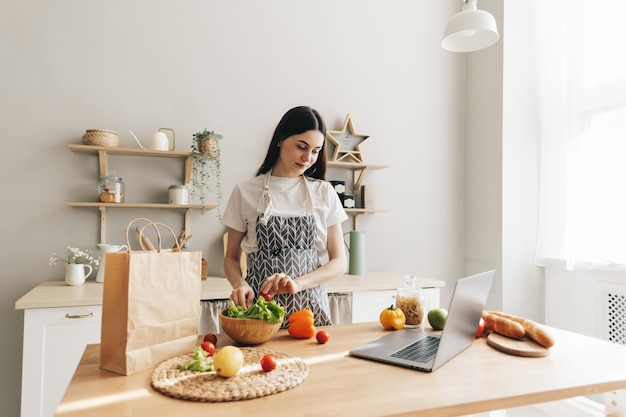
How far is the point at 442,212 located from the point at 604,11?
1732mm

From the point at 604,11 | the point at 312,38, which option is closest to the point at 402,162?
the point at 312,38

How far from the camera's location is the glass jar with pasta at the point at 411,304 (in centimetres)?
157

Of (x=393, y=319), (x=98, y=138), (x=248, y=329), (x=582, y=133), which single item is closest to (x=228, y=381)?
(x=248, y=329)

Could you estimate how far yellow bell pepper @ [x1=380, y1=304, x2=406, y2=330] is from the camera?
1521 millimetres

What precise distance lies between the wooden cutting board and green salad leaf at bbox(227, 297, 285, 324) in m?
0.66

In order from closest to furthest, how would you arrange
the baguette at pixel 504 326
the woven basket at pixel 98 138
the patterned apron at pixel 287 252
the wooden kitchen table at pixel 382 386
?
the wooden kitchen table at pixel 382 386, the baguette at pixel 504 326, the patterned apron at pixel 287 252, the woven basket at pixel 98 138

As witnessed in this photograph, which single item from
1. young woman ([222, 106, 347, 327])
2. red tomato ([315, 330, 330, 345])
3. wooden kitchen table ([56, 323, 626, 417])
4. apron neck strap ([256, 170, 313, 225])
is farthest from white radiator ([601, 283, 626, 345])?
red tomato ([315, 330, 330, 345])

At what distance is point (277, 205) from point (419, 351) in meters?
0.86

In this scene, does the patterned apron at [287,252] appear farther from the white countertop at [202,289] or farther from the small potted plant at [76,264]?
the small potted plant at [76,264]

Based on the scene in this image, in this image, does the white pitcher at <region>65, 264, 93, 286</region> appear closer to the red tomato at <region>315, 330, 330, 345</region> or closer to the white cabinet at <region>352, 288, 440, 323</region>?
the white cabinet at <region>352, 288, 440, 323</region>

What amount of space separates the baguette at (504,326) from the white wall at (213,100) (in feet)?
6.47

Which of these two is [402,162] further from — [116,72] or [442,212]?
[116,72]

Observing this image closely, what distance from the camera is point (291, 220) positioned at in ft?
6.13

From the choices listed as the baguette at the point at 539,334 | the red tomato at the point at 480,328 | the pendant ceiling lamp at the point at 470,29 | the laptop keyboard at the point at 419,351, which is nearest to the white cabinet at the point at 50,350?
the laptop keyboard at the point at 419,351
